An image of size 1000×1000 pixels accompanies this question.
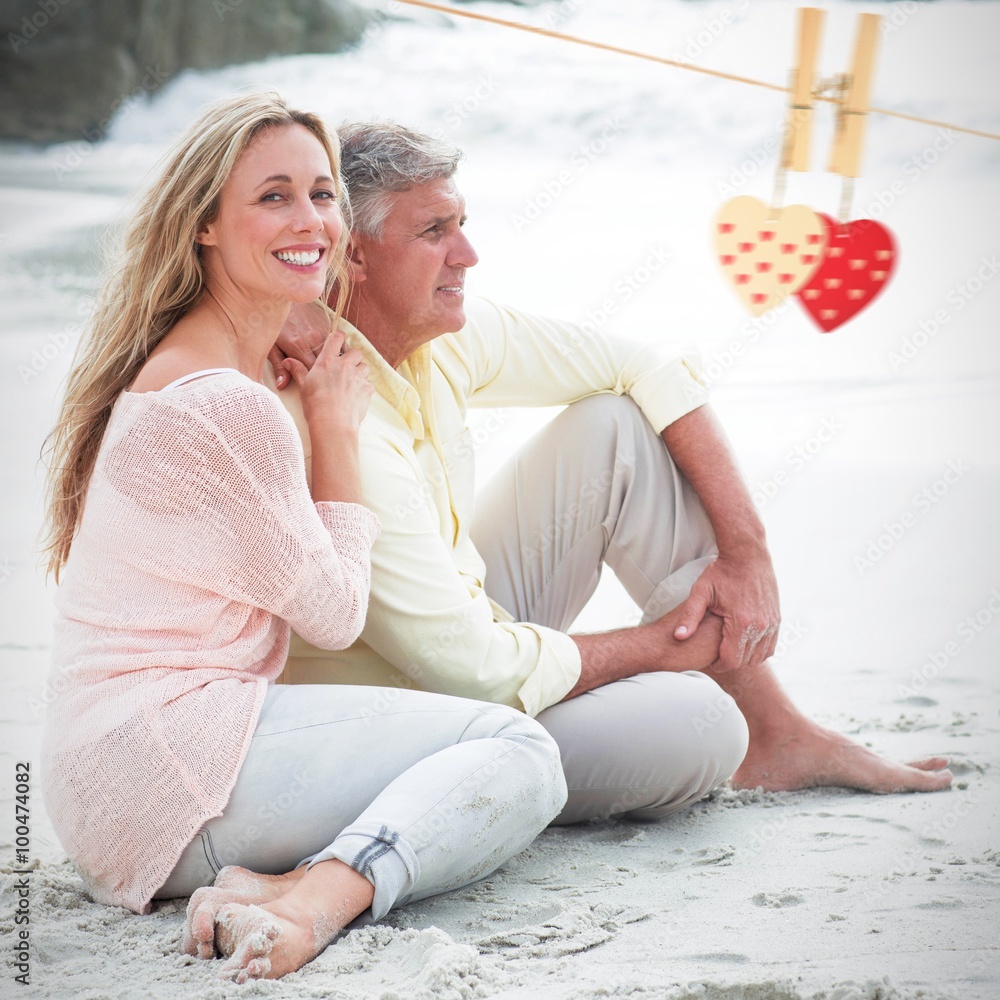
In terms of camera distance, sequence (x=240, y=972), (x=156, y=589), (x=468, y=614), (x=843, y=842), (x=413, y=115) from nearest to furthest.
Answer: (x=240, y=972) < (x=156, y=589) < (x=468, y=614) < (x=843, y=842) < (x=413, y=115)

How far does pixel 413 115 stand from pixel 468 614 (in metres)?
8.96

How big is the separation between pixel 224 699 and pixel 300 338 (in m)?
0.62

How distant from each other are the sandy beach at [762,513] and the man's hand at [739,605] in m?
0.27

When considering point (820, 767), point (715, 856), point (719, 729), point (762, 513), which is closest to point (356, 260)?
point (719, 729)

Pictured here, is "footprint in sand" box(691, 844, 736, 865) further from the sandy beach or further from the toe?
the toe

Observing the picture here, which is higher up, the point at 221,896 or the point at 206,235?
the point at 206,235

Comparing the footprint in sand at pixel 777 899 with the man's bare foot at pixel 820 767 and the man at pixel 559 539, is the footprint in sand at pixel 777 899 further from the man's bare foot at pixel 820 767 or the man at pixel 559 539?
the man's bare foot at pixel 820 767

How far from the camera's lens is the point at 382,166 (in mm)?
1882

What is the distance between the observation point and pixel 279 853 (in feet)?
4.82

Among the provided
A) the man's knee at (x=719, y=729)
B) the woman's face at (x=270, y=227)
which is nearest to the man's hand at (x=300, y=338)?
the woman's face at (x=270, y=227)

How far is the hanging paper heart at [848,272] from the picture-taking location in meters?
2.67

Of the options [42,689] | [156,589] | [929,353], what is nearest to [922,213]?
[929,353]

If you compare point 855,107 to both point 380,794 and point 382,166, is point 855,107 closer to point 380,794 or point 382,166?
point 382,166

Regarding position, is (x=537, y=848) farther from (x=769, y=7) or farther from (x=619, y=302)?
(x=769, y=7)
